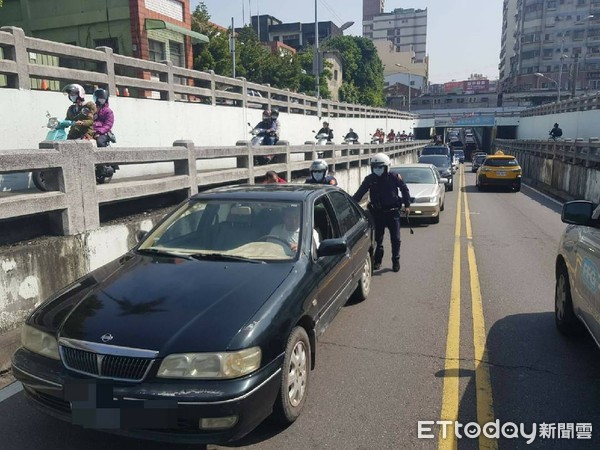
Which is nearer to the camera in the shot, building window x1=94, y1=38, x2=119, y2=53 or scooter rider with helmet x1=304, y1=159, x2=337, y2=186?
scooter rider with helmet x1=304, y1=159, x2=337, y2=186

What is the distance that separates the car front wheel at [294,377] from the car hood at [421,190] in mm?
9545

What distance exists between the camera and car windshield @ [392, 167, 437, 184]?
14.2 m

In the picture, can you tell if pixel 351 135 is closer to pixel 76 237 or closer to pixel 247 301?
pixel 76 237

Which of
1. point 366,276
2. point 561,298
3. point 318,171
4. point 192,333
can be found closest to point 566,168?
point 318,171

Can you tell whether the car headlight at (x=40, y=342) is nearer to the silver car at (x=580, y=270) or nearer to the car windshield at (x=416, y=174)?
the silver car at (x=580, y=270)

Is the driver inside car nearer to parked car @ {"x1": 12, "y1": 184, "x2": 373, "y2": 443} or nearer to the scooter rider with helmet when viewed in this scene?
parked car @ {"x1": 12, "y1": 184, "x2": 373, "y2": 443}

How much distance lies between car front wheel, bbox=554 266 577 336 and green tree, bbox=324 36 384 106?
71876 millimetres

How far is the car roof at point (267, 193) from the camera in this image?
477 cm

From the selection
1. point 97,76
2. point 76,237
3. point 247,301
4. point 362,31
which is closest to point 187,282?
point 247,301

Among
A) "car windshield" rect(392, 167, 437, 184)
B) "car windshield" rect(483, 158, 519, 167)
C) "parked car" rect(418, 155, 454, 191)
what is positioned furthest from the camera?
"car windshield" rect(483, 158, 519, 167)

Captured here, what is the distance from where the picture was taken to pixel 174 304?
328 centimetres

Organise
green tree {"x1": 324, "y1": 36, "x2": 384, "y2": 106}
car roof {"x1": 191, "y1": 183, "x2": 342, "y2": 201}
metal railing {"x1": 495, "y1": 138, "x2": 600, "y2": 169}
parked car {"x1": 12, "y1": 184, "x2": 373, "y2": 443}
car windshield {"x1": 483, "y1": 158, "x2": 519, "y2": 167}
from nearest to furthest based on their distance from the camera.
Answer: parked car {"x1": 12, "y1": 184, "x2": 373, "y2": 443}
car roof {"x1": 191, "y1": 183, "x2": 342, "y2": 201}
metal railing {"x1": 495, "y1": 138, "x2": 600, "y2": 169}
car windshield {"x1": 483, "y1": 158, "x2": 519, "y2": 167}
green tree {"x1": 324, "y1": 36, "x2": 384, "y2": 106}

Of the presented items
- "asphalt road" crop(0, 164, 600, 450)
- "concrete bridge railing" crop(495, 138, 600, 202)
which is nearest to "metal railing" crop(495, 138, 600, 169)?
"concrete bridge railing" crop(495, 138, 600, 202)

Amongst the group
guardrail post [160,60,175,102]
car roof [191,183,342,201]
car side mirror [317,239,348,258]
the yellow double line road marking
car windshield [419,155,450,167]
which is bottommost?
the yellow double line road marking
